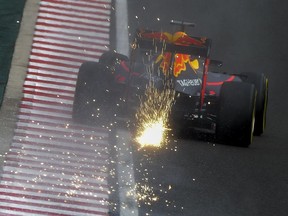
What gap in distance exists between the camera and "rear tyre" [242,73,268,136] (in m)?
13.2

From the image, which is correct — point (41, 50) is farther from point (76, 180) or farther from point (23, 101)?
point (76, 180)

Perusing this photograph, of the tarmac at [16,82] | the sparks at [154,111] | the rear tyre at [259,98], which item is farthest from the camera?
the rear tyre at [259,98]

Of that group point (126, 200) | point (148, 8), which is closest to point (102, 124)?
point (126, 200)

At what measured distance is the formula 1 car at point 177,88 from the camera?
37.8 ft

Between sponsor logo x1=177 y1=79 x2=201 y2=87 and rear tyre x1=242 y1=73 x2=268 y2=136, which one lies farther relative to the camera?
rear tyre x1=242 y1=73 x2=268 y2=136

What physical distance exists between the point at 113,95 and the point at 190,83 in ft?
2.69

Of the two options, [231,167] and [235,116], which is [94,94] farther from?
[231,167]

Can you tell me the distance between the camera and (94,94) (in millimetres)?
11898

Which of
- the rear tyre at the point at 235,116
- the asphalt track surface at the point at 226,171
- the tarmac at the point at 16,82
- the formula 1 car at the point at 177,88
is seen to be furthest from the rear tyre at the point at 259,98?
the tarmac at the point at 16,82

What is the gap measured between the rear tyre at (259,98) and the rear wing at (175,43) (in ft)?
4.79

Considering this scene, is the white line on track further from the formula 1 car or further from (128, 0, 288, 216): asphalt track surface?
the formula 1 car

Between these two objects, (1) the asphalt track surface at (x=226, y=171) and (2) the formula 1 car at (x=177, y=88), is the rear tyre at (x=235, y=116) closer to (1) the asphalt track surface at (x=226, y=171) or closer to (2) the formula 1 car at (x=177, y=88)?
(2) the formula 1 car at (x=177, y=88)

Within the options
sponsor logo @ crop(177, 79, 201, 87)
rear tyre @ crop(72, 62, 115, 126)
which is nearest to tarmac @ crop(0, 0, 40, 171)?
rear tyre @ crop(72, 62, 115, 126)

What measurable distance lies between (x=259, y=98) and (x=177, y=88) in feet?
4.92
